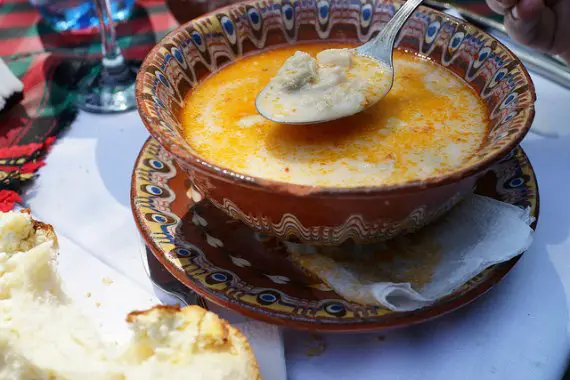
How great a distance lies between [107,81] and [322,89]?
0.76 metres

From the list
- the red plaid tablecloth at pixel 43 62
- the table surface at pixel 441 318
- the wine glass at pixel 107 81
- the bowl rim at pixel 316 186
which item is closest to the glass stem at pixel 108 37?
the wine glass at pixel 107 81

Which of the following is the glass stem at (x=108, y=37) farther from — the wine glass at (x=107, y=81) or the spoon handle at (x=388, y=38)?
the spoon handle at (x=388, y=38)

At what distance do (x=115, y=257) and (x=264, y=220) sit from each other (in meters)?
0.32

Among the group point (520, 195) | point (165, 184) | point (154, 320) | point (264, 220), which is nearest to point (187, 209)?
point (165, 184)

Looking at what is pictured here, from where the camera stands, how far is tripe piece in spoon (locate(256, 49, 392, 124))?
43.8 inches

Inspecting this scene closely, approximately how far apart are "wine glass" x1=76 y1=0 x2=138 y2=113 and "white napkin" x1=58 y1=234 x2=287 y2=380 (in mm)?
552

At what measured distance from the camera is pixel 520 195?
1073 millimetres

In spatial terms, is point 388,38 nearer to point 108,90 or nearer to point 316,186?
point 316,186

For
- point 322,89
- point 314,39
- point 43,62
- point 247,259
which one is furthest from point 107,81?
point 247,259

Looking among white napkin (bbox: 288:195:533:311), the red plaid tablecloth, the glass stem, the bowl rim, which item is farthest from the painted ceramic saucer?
the glass stem

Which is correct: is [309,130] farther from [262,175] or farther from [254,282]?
[254,282]

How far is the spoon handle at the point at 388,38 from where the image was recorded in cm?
129

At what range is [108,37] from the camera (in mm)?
1637

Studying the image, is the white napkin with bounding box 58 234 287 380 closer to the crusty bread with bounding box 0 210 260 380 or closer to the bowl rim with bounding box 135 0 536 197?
the crusty bread with bounding box 0 210 260 380
